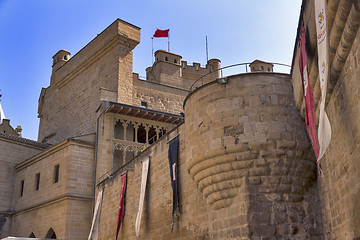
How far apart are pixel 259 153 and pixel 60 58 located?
26.0 m

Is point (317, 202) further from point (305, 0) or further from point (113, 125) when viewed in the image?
point (113, 125)

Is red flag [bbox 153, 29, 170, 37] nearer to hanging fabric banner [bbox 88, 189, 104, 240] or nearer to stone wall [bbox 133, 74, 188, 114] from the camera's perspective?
stone wall [bbox 133, 74, 188, 114]

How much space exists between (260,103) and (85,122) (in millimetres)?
17922

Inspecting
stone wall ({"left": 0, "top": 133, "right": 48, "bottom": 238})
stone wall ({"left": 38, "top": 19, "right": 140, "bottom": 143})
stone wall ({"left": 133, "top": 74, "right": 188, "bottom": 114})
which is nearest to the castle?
stone wall ({"left": 0, "top": 133, "right": 48, "bottom": 238})

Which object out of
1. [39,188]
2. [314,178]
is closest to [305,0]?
[314,178]

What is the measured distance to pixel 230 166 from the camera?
895 cm

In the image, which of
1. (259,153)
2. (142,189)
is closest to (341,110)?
(259,153)

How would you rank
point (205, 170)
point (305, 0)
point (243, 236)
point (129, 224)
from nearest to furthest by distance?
point (305, 0)
point (243, 236)
point (205, 170)
point (129, 224)

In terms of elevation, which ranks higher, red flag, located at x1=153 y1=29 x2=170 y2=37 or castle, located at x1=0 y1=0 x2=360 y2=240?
red flag, located at x1=153 y1=29 x2=170 y2=37

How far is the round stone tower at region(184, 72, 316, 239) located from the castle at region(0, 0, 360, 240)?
0.8 inches

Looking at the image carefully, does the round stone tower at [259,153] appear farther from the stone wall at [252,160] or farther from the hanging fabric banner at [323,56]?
the hanging fabric banner at [323,56]

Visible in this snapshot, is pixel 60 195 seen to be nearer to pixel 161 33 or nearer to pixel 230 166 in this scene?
pixel 230 166

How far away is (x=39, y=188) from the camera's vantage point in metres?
21.5

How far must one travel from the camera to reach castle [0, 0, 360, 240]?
6809mm
